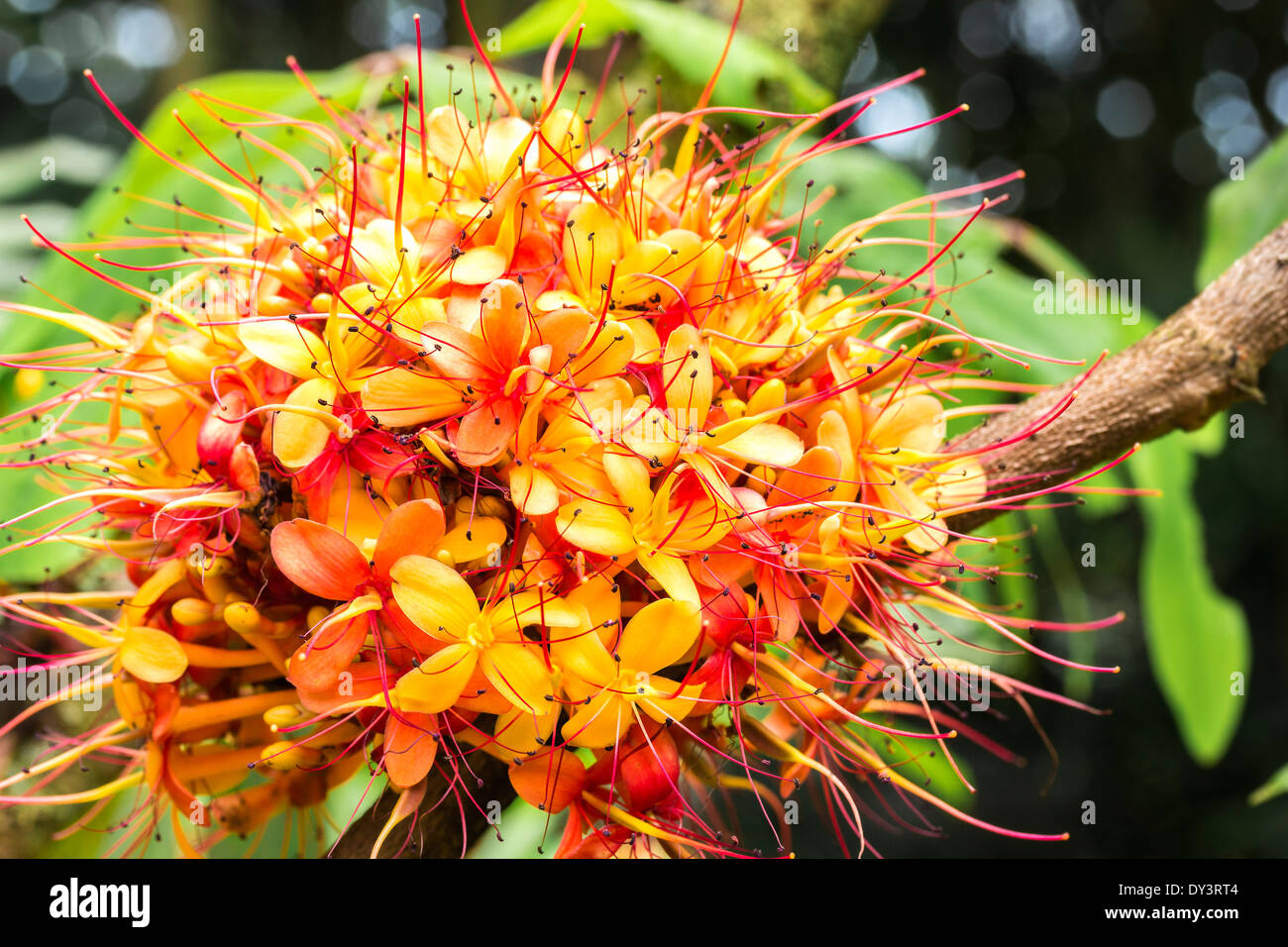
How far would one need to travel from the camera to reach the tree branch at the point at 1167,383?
A: 703 mm

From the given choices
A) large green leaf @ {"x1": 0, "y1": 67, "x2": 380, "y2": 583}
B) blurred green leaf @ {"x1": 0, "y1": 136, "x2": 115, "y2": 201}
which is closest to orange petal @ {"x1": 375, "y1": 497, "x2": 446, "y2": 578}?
large green leaf @ {"x1": 0, "y1": 67, "x2": 380, "y2": 583}

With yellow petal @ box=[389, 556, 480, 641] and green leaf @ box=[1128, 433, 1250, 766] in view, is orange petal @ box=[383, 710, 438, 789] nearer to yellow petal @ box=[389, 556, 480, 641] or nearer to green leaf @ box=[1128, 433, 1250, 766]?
yellow petal @ box=[389, 556, 480, 641]

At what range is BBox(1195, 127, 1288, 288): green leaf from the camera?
0.97m

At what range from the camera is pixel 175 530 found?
0.53 m

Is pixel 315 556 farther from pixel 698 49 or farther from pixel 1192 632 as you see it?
pixel 1192 632

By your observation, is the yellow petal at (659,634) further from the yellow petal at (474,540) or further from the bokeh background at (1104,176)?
the bokeh background at (1104,176)

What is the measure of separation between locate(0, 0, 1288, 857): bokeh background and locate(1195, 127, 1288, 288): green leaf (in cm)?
159

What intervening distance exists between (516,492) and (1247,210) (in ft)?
3.01

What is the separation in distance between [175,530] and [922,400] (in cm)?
46

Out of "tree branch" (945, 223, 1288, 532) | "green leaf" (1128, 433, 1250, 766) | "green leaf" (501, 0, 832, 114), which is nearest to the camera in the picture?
"tree branch" (945, 223, 1288, 532)

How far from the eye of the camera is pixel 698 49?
2.80 ft

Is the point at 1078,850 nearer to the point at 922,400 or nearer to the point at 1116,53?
the point at 1116,53

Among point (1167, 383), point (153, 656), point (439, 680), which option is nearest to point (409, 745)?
point (439, 680)

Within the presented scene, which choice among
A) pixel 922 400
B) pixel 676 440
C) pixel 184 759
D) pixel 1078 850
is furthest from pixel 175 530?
pixel 1078 850
